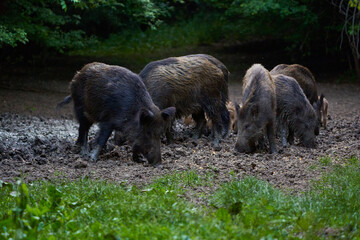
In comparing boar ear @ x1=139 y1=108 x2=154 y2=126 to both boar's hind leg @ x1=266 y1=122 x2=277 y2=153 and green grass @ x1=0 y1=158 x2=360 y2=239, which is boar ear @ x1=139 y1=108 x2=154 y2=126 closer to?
green grass @ x1=0 y1=158 x2=360 y2=239

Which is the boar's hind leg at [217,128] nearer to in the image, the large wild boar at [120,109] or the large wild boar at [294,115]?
the large wild boar at [294,115]

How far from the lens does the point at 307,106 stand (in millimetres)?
9602

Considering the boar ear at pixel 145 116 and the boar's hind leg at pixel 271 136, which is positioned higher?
the boar ear at pixel 145 116

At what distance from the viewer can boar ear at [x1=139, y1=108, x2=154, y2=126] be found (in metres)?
7.59

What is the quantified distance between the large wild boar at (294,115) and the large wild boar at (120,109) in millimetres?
2540

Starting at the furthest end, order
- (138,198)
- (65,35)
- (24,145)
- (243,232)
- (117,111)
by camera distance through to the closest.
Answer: (65,35) < (24,145) < (117,111) < (138,198) < (243,232)

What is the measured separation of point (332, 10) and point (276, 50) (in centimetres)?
411

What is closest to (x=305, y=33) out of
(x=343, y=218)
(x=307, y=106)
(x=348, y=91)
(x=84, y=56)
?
(x=348, y=91)

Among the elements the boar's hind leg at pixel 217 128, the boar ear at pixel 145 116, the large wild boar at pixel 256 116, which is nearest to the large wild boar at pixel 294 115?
the large wild boar at pixel 256 116

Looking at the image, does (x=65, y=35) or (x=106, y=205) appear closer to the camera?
(x=106, y=205)

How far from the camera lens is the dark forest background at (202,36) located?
618 inches

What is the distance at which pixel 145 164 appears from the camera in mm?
7691

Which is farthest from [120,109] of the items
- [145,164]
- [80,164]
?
[80,164]

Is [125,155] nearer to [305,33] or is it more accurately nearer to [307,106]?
[307,106]
